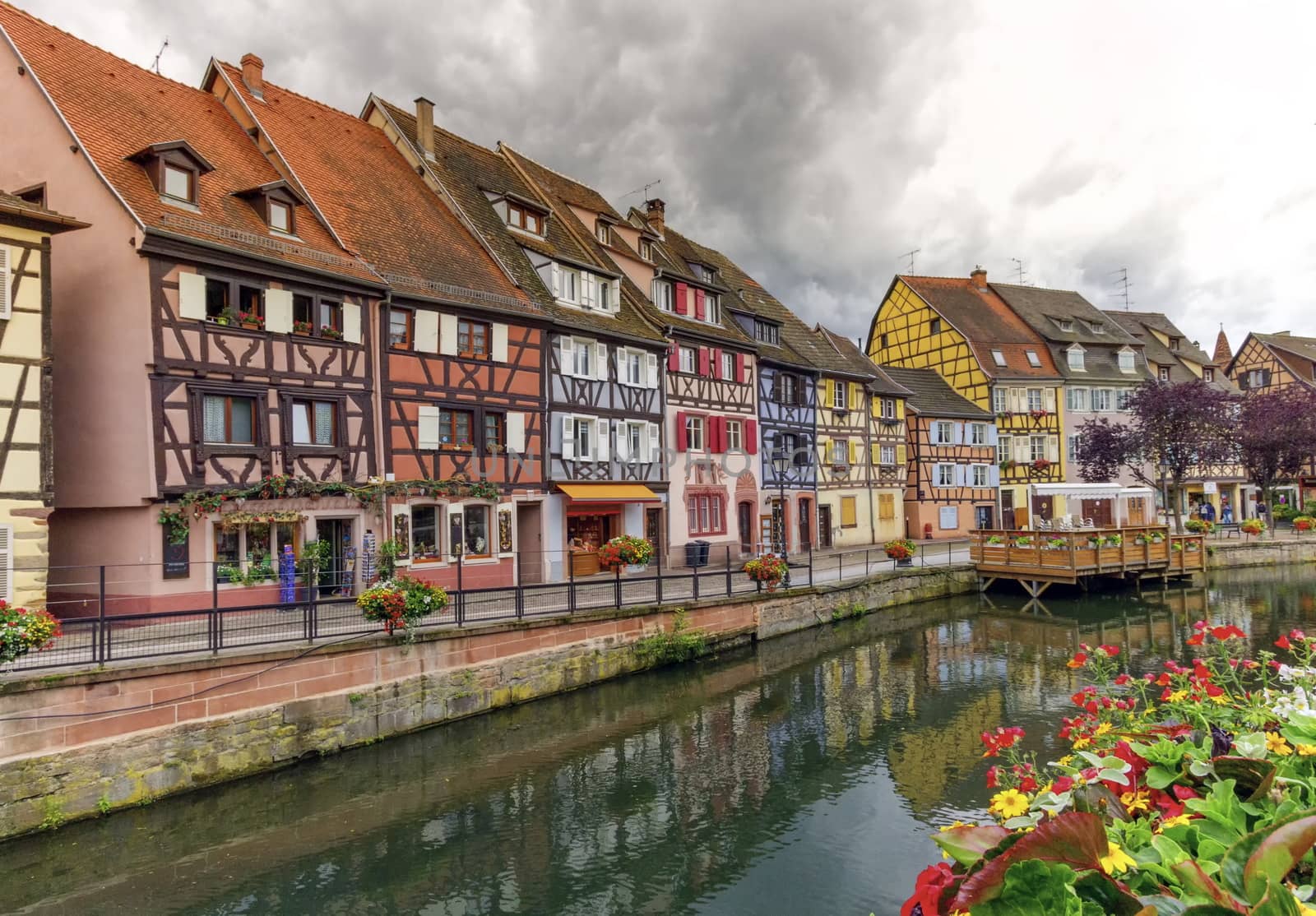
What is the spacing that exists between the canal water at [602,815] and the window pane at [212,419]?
7662 millimetres

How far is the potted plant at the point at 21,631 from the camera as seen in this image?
31.1 ft

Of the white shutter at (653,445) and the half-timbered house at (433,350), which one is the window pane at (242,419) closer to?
the half-timbered house at (433,350)

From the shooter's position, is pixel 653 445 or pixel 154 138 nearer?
pixel 154 138

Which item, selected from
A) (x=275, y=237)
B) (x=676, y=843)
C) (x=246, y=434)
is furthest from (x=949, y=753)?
(x=275, y=237)

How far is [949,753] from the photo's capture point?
12.3 meters

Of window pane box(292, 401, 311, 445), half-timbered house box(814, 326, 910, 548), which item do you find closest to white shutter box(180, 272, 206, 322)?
window pane box(292, 401, 311, 445)

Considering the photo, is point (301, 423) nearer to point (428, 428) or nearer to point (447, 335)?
point (428, 428)

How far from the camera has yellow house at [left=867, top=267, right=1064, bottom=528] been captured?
144 ft

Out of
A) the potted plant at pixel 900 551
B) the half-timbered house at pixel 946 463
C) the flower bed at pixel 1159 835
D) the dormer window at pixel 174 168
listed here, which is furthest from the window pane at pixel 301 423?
the half-timbered house at pixel 946 463

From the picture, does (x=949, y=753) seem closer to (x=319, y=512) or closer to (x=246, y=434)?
(x=319, y=512)

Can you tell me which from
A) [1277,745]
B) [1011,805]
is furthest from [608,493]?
[1011,805]

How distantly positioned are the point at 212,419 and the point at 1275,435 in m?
44.6

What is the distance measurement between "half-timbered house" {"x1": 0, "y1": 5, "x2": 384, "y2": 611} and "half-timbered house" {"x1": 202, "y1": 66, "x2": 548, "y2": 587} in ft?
3.99

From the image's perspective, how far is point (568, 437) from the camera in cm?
2384
